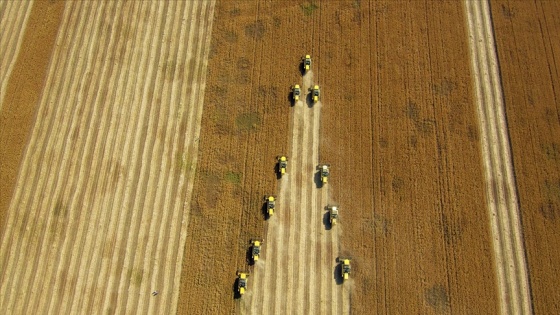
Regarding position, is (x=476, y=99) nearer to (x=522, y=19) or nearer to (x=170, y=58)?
(x=522, y=19)

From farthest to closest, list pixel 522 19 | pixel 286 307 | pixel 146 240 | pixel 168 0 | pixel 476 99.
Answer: pixel 168 0 → pixel 522 19 → pixel 476 99 → pixel 146 240 → pixel 286 307

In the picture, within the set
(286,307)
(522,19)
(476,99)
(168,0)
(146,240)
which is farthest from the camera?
(168,0)

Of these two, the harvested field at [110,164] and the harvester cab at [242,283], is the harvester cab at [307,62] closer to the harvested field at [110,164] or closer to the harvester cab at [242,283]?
the harvested field at [110,164]

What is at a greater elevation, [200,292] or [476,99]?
[476,99]

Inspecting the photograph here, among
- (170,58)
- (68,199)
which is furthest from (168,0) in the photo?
(68,199)

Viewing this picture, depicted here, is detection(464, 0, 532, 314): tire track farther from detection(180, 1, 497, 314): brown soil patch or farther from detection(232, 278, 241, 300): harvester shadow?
detection(232, 278, 241, 300): harvester shadow

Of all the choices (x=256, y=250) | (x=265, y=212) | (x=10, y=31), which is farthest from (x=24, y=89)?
(x=256, y=250)
